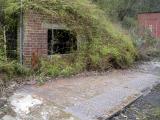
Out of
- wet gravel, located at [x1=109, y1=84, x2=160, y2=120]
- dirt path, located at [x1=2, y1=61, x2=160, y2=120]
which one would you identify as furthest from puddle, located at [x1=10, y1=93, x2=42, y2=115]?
wet gravel, located at [x1=109, y1=84, x2=160, y2=120]

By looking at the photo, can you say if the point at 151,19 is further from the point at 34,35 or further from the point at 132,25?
the point at 34,35

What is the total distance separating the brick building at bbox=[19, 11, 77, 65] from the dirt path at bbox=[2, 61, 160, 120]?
4.94 ft

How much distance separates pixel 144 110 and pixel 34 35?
4.65 m

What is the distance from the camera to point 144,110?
806 cm

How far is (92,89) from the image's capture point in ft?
29.9

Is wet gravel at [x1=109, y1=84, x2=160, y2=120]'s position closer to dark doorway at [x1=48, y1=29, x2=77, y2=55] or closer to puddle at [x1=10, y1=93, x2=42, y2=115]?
puddle at [x1=10, y1=93, x2=42, y2=115]

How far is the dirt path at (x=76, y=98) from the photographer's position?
6.79m

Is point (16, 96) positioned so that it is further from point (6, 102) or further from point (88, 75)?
point (88, 75)

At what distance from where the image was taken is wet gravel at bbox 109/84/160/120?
741 cm

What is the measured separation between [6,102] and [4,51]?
3.10 m

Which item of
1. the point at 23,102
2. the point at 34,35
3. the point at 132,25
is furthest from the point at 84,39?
the point at 132,25

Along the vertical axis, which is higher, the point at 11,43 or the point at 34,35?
the point at 34,35

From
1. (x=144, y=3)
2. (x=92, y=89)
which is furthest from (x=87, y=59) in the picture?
(x=144, y=3)

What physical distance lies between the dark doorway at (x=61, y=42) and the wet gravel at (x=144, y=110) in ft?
13.5
